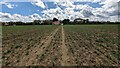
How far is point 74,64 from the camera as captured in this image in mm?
8234

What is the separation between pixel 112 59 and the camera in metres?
9.23

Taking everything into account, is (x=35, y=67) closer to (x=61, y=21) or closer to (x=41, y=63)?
(x=41, y=63)

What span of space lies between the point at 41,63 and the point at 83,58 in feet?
7.75

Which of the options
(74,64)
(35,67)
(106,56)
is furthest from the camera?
(106,56)

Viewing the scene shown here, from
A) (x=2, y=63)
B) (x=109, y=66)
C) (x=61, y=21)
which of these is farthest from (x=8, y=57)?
(x=61, y=21)

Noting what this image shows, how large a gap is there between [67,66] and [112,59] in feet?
8.83

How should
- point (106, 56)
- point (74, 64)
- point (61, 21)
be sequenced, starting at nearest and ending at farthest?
point (74, 64)
point (106, 56)
point (61, 21)

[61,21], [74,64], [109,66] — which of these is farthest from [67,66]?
[61,21]

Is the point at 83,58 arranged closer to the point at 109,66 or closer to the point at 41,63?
→ the point at 109,66

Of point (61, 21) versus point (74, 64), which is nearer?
point (74, 64)

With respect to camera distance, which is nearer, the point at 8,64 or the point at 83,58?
the point at 8,64

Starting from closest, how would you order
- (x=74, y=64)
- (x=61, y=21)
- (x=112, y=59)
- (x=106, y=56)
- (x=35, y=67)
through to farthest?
(x=35, y=67)
(x=74, y=64)
(x=112, y=59)
(x=106, y=56)
(x=61, y=21)

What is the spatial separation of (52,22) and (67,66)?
160 m

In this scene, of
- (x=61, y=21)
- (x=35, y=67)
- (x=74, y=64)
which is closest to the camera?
Result: (x=35, y=67)
